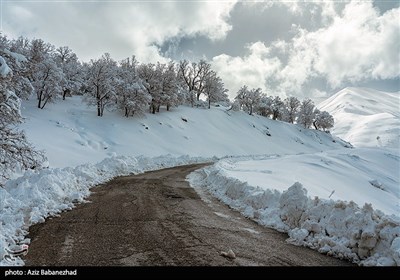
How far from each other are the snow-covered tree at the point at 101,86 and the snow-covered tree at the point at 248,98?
52312 millimetres

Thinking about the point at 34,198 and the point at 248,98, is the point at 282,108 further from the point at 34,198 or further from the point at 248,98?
the point at 34,198

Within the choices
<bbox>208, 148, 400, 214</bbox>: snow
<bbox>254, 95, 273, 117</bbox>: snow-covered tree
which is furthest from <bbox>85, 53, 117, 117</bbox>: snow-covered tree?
<bbox>254, 95, 273, 117</bbox>: snow-covered tree

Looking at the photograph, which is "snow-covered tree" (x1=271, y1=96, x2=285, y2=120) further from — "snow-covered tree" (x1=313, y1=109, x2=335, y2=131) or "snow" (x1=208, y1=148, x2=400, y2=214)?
"snow" (x1=208, y1=148, x2=400, y2=214)

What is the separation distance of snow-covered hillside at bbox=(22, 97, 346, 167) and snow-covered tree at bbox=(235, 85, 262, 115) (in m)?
6.17

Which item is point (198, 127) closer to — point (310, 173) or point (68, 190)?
point (310, 173)

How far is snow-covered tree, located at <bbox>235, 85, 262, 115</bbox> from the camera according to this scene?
320ft

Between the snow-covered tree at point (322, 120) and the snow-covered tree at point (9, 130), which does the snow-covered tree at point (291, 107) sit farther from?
the snow-covered tree at point (9, 130)

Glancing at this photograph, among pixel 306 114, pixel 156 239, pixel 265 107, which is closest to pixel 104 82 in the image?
pixel 156 239

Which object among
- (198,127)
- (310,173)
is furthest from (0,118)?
(198,127)

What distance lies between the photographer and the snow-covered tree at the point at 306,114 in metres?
110

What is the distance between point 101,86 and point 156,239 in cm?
4652

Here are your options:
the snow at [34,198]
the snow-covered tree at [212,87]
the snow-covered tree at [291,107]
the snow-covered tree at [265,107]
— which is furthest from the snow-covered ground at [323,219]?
the snow-covered tree at [291,107]
